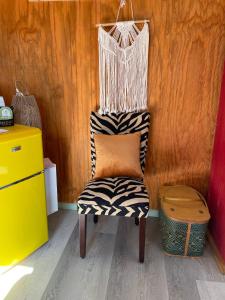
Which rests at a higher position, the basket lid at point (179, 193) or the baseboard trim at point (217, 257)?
the basket lid at point (179, 193)

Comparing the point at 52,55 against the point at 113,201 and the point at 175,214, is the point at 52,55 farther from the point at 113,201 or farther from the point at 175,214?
the point at 175,214

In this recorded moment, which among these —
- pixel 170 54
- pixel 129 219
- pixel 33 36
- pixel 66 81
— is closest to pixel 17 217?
pixel 129 219

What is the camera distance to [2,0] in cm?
201

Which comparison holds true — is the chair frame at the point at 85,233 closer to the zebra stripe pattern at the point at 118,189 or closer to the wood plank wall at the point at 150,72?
the zebra stripe pattern at the point at 118,189

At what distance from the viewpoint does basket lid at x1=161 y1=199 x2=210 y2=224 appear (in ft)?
5.56

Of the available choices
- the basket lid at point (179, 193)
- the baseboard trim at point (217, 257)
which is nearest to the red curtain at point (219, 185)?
the baseboard trim at point (217, 257)

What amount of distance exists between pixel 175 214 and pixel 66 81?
1.39m

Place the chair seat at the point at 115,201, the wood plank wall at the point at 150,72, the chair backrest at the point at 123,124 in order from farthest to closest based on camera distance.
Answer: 1. the chair backrest at the point at 123,124
2. the wood plank wall at the point at 150,72
3. the chair seat at the point at 115,201

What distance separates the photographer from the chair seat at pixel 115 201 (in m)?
1.60

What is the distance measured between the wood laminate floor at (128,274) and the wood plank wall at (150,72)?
0.58 meters

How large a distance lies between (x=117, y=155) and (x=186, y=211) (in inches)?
25.1

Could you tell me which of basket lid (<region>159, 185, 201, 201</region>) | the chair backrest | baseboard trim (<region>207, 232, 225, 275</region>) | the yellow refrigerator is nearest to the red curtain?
baseboard trim (<region>207, 232, 225, 275</region>)

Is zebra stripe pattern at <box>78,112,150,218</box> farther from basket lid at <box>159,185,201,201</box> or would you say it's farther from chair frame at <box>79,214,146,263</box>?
basket lid at <box>159,185,201,201</box>

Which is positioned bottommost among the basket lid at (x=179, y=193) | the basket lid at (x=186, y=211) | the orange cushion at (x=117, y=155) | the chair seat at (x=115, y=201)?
the basket lid at (x=186, y=211)
